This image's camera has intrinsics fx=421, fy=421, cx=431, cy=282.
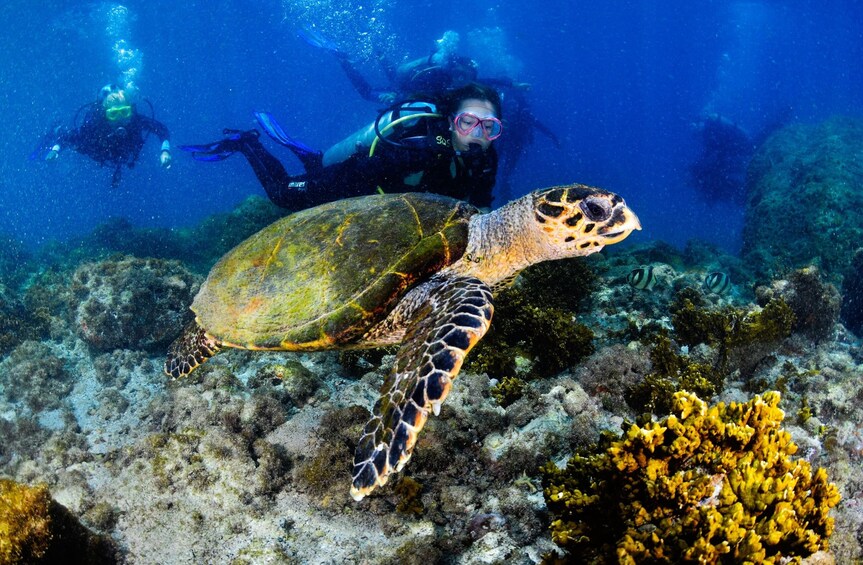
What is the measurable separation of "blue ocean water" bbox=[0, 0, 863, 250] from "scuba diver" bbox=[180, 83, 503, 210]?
90.4 feet

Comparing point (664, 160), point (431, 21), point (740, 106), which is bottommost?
point (664, 160)

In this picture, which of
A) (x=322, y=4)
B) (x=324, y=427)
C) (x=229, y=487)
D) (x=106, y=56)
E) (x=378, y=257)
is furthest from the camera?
(x=106, y=56)

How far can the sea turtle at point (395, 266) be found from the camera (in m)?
3.16

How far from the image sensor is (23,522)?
6.89 ft

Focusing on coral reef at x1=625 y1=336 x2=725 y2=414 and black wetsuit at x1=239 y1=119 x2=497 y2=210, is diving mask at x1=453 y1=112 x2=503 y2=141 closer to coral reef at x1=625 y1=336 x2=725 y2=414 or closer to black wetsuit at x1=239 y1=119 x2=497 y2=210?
black wetsuit at x1=239 y1=119 x2=497 y2=210

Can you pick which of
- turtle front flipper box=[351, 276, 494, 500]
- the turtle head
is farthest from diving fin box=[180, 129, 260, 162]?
turtle front flipper box=[351, 276, 494, 500]

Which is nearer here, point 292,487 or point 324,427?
point 292,487

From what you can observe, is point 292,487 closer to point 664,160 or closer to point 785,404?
point 785,404

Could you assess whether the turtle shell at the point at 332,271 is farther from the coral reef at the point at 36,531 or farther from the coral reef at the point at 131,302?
the coral reef at the point at 131,302

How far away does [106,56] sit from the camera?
59281 millimetres

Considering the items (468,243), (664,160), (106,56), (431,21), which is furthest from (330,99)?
(468,243)

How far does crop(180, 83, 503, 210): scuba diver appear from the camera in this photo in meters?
6.39

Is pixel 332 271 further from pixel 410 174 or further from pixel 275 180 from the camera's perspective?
pixel 275 180

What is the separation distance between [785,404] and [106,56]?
8102cm
